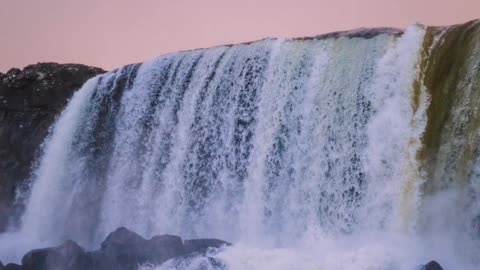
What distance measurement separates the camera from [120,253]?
16.2m

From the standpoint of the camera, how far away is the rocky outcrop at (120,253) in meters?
15.7

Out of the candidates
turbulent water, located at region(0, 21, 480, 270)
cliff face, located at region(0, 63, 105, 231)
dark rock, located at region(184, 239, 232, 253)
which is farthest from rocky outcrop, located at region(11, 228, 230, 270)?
cliff face, located at region(0, 63, 105, 231)

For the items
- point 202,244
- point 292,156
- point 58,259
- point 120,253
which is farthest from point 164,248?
point 292,156

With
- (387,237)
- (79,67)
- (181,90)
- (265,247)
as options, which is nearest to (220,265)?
(265,247)

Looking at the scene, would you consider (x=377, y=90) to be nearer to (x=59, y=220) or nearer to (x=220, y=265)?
(x=220, y=265)

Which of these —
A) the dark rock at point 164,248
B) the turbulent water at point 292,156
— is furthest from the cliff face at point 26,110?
the dark rock at point 164,248

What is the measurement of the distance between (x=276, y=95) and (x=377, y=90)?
10.4 ft

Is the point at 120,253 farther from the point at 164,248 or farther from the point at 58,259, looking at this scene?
the point at 58,259

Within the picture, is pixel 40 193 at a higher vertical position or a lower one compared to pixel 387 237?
higher

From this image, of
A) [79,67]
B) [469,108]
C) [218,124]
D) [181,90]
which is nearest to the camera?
[469,108]

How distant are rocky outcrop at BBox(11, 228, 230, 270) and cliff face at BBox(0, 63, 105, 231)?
9.31m

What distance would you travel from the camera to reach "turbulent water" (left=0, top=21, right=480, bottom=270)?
1373 centimetres

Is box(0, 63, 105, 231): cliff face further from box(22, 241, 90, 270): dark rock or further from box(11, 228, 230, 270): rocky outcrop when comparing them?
box(11, 228, 230, 270): rocky outcrop

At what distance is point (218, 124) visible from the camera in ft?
62.5
